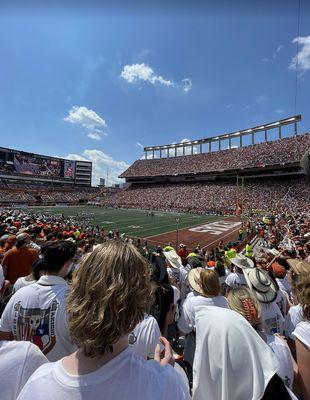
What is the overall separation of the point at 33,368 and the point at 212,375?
1.00 meters

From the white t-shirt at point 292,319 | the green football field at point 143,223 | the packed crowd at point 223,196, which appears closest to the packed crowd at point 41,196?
the packed crowd at point 223,196

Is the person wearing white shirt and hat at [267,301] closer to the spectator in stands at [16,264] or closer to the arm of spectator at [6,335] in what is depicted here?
the arm of spectator at [6,335]

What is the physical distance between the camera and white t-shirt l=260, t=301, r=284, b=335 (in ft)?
9.29

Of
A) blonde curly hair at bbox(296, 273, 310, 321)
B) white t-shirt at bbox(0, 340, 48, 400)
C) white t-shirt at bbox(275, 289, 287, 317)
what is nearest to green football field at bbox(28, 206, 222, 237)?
white t-shirt at bbox(275, 289, 287, 317)

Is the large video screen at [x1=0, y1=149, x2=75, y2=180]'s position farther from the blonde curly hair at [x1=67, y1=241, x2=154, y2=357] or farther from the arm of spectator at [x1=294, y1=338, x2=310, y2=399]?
the arm of spectator at [x1=294, y1=338, x2=310, y2=399]

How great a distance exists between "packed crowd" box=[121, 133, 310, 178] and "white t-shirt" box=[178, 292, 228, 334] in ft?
180

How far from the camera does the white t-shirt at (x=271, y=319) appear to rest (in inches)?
111

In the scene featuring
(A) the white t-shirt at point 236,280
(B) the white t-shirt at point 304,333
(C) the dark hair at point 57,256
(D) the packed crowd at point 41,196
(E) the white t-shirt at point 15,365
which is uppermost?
(D) the packed crowd at point 41,196

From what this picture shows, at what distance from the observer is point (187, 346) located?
314cm

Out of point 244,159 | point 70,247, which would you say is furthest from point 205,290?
point 244,159

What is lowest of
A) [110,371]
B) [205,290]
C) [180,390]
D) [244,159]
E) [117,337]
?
[205,290]

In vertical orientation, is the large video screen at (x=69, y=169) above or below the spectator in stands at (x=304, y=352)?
above

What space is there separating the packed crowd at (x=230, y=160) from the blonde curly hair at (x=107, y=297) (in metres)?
56.6

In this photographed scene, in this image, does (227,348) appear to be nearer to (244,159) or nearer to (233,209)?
(233,209)
